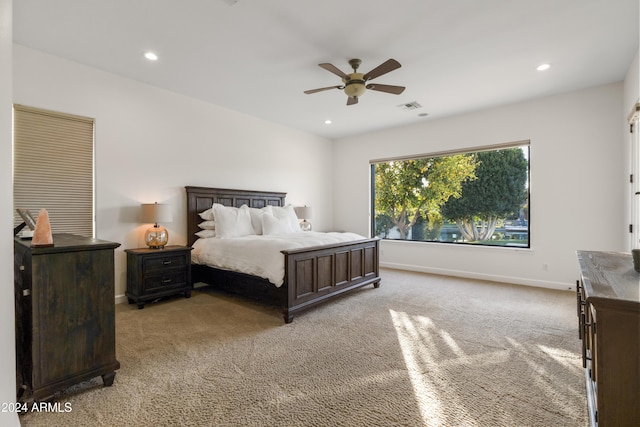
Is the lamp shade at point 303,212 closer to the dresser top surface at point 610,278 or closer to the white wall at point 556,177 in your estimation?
the white wall at point 556,177

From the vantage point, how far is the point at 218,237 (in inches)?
166

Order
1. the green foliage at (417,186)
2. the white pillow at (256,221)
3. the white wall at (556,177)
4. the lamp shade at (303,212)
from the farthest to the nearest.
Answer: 1. the lamp shade at (303,212)
2. the green foliage at (417,186)
3. the white pillow at (256,221)
4. the white wall at (556,177)

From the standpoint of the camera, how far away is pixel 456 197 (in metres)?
5.57

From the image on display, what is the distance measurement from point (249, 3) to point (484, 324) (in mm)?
3714

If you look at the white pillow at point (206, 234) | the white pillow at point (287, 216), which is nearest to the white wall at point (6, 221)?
the white pillow at point (206, 234)

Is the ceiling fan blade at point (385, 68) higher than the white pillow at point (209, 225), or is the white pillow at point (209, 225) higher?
the ceiling fan blade at point (385, 68)

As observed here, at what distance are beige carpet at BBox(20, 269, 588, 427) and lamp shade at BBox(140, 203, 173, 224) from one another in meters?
1.06

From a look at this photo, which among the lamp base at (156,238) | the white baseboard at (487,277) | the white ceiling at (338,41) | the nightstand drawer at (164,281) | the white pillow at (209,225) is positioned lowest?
the white baseboard at (487,277)

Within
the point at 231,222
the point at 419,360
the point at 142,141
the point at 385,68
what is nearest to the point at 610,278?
the point at 419,360

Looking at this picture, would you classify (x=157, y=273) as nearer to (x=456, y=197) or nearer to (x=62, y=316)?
(x=62, y=316)

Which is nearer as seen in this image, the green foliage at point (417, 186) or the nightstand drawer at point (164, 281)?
the nightstand drawer at point (164, 281)

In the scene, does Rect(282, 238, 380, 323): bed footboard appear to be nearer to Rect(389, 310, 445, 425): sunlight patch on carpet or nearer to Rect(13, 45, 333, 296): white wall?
Rect(389, 310, 445, 425): sunlight patch on carpet

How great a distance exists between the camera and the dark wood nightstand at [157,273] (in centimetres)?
352

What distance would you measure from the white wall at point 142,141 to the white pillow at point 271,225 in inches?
38.0
